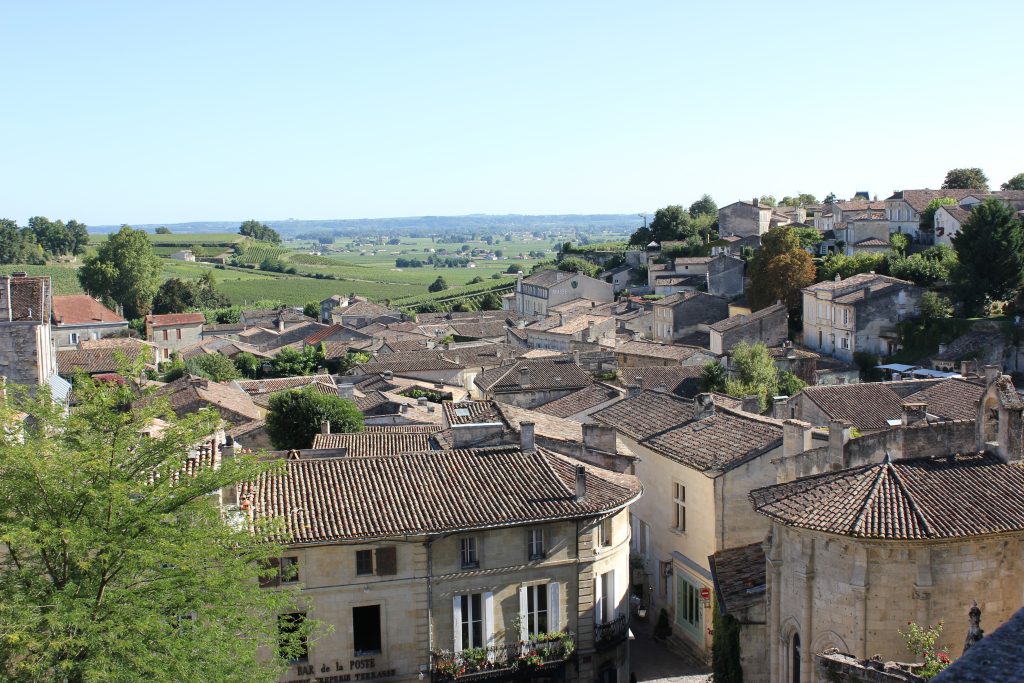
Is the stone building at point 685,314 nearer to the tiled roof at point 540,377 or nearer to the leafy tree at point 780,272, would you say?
the leafy tree at point 780,272

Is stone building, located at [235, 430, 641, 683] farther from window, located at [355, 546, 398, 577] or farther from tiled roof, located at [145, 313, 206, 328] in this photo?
tiled roof, located at [145, 313, 206, 328]

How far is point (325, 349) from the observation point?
89.6 m

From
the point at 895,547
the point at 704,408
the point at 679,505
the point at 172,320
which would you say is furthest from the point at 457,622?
the point at 172,320

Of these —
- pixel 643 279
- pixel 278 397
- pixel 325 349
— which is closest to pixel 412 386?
pixel 278 397

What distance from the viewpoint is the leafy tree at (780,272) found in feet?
266

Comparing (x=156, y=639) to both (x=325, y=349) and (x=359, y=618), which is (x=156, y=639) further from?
(x=325, y=349)

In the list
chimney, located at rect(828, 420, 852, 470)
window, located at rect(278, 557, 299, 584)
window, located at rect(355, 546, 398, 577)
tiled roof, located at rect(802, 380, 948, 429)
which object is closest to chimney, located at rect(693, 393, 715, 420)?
chimney, located at rect(828, 420, 852, 470)

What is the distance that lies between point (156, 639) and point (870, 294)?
6130 centimetres

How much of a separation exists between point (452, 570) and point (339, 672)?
133 inches

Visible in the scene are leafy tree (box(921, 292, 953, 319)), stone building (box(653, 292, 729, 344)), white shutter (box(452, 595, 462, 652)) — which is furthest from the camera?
stone building (box(653, 292, 729, 344))

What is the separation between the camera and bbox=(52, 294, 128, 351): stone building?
9794 cm

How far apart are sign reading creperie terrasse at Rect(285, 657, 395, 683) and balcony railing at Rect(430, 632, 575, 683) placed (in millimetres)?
1374

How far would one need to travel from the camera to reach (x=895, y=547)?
62.8ft

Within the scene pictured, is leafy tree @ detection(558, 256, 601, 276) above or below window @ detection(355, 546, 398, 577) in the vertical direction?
above
